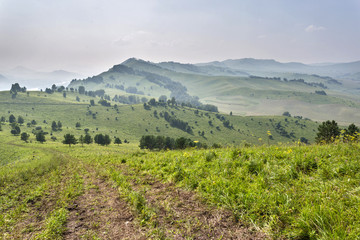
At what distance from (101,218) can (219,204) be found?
14.0 feet

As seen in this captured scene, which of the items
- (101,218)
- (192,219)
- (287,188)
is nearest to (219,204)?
(192,219)

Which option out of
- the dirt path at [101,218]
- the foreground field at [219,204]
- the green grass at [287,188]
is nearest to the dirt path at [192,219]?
the foreground field at [219,204]

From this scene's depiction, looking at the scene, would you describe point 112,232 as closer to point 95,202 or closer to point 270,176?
point 95,202

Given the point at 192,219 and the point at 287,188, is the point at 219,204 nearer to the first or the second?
the point at 192,219

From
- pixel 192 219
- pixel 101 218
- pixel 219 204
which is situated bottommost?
pixel 101 218

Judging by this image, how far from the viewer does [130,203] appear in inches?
279

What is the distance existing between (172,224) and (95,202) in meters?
4.33

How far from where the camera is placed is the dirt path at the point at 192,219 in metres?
4.81

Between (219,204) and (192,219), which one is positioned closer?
(192,219)

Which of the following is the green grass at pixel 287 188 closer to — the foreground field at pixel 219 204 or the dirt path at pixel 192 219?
the foreground field at pixel 219 204

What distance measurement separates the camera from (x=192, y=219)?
5559 mm

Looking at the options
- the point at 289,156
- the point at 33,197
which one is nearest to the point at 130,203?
the point at 33,197

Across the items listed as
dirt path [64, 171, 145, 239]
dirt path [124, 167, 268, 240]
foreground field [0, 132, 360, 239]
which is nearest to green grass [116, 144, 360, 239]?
foreground field [0, 132, 360, 239]

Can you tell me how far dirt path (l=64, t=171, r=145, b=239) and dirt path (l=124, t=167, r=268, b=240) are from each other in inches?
36.5
